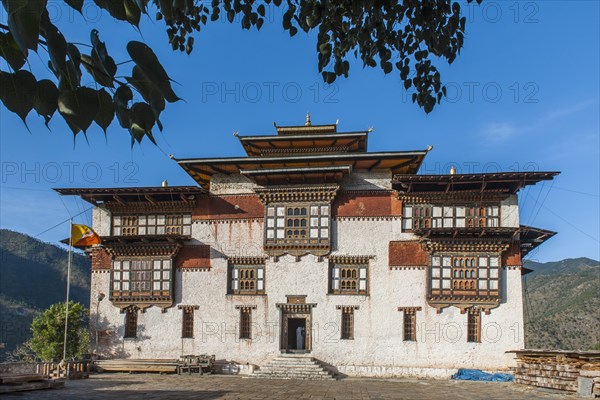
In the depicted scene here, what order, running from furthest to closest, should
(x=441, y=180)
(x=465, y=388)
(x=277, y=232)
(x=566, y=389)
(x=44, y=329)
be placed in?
(x=44, y=329), (x=277, y=232), (x=441, y=180), (x=465, y=388), (x=566, y=389)

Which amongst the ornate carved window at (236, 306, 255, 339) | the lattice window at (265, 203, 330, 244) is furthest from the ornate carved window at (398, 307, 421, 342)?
the ornate carved window at (236, 306, 255, 339)

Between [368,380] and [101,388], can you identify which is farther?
[368,380]

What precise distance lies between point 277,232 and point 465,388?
31.7 feet

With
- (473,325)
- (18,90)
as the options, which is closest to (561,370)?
(473,325)

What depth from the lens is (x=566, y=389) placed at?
56.6 ft

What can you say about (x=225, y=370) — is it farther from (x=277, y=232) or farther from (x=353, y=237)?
(x=353, y=237)

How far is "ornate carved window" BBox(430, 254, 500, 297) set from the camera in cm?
2230

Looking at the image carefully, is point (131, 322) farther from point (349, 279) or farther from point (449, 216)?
point (449, 216)

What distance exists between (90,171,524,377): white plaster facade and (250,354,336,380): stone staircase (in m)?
0.54

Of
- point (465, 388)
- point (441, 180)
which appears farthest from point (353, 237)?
point (465, 388)

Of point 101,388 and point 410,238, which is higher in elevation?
point 410,238

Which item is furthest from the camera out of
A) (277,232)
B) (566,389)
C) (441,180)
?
(277,232)

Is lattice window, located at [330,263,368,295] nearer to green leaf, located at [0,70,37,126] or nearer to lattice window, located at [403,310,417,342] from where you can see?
lattice window, located at [403,310,417,342]

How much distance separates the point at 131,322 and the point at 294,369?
7.76m
